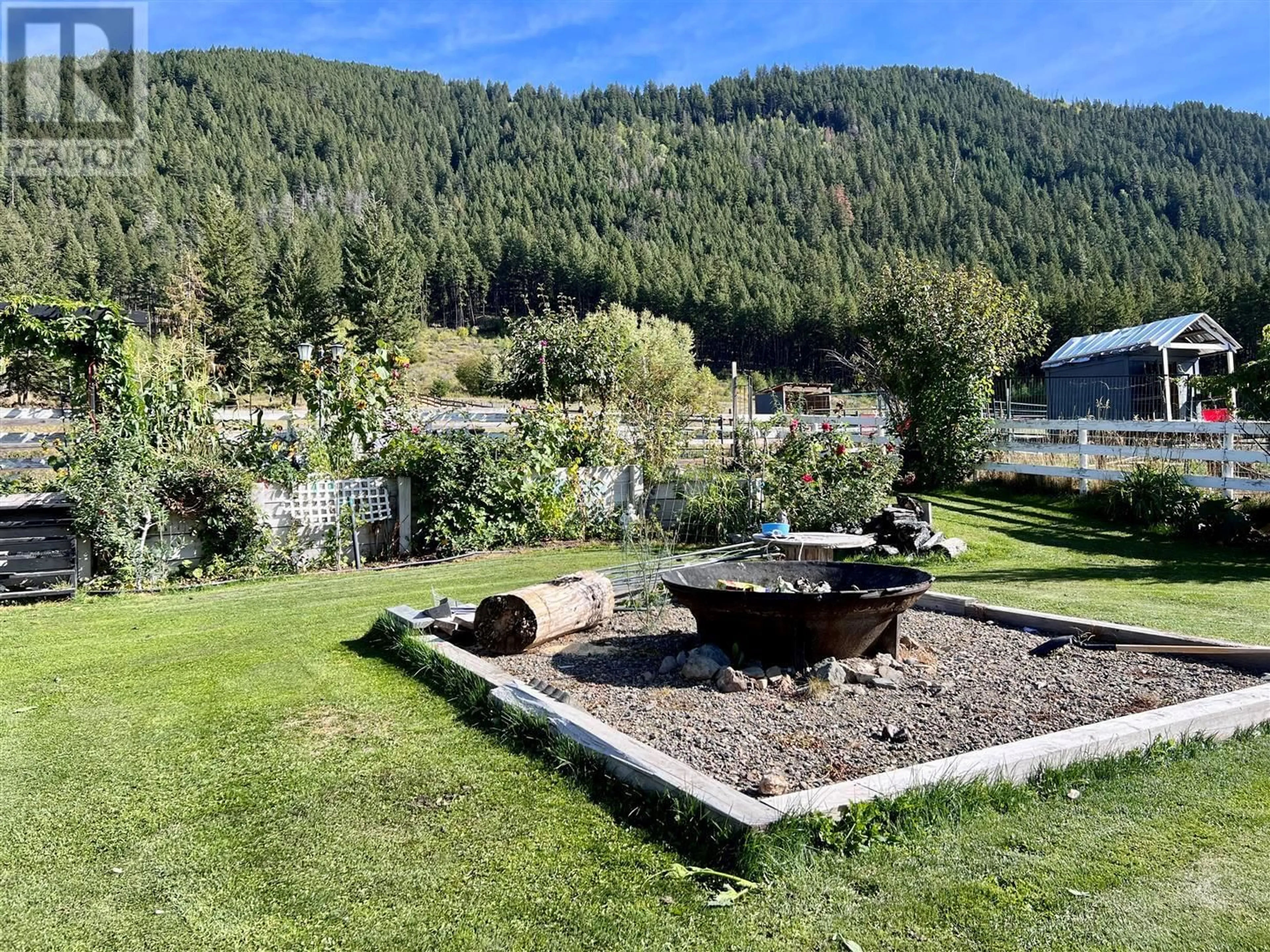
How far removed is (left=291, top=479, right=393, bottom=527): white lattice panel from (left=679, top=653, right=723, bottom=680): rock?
7154mm

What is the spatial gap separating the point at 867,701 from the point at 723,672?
81 cm

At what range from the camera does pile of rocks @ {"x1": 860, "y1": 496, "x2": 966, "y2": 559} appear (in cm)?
995

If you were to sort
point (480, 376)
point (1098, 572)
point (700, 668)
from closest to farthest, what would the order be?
1. point (700, 668)
2. point (1098, 572)
3. point (480, 376)

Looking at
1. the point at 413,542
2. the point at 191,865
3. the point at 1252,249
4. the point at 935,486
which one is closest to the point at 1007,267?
the point at 1252,249

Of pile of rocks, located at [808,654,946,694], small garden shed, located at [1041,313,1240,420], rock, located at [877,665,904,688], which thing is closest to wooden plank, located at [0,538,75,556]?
pile of rocks, located at [808,654,946,694]

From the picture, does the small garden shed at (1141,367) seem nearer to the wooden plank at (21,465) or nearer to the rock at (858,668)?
the rock at (858,668)

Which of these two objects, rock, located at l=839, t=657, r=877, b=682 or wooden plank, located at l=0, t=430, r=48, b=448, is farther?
wooden plank, located at l=0, t=430, r=48, b=448

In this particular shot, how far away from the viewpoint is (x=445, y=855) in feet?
9.52

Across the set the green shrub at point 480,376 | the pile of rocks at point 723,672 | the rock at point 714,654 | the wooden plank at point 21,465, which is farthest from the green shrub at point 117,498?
the green shrub at point 480,376

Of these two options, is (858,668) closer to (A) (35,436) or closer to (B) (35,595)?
(B) (35,595)

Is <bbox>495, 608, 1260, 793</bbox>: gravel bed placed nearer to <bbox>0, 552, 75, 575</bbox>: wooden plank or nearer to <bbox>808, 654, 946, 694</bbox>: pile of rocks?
<bbox>808, 654, 946, 694</bbox>: pile of rocks

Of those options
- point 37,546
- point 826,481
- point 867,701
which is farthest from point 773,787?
point 37,546

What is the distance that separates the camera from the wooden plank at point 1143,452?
11.0 m

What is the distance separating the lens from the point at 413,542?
450 inches
